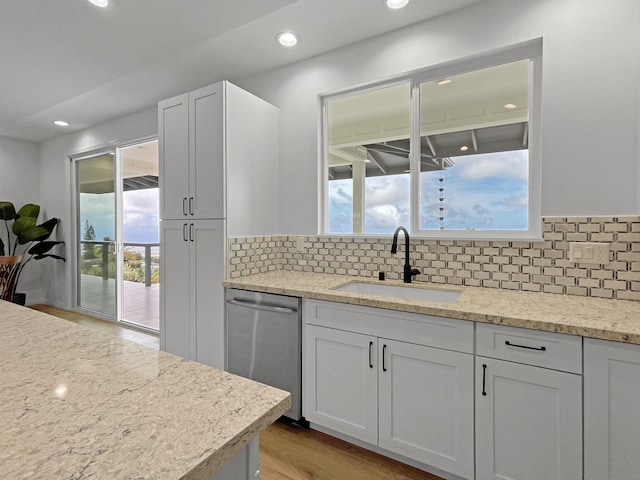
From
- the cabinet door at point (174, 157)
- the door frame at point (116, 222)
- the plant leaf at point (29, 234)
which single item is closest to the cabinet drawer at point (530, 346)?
the cabinet door at point (174, 157)

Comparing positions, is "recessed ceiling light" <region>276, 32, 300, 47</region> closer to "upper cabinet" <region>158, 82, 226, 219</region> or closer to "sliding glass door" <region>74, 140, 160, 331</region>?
"upper cabinet" <region>158, 82, 226, 219</region>

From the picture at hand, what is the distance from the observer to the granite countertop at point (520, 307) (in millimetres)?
1365

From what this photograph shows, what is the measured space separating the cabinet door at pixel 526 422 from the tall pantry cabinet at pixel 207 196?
1.76 m

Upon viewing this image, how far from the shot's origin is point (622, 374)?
1313mm

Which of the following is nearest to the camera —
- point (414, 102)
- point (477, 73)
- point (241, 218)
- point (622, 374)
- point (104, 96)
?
point (622, 374)

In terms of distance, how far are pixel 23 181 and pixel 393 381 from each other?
20.7 ft

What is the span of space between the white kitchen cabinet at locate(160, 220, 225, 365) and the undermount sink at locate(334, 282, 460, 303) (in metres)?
0.97

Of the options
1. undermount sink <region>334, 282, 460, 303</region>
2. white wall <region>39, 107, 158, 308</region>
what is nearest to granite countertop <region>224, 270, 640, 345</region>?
undermount sink <region>334, 282, 460, 303</region>

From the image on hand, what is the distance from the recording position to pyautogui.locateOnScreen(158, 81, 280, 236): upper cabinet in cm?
253

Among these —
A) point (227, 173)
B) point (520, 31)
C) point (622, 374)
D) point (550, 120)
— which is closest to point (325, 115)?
point (227, 173)

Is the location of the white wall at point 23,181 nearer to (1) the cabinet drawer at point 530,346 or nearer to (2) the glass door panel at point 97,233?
(2) the glass door panel at point 97,233

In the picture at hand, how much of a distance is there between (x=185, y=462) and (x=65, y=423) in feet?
0.85

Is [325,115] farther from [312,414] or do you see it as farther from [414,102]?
[312,414]

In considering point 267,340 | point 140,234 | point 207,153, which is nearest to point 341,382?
point 267,340
